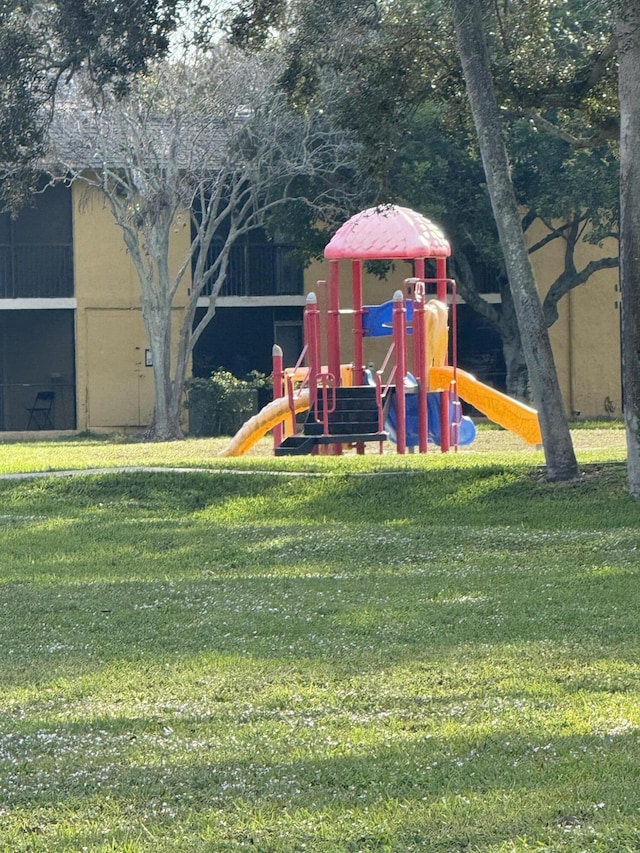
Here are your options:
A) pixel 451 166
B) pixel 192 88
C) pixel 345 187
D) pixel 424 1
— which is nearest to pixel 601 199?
pixel 451 166

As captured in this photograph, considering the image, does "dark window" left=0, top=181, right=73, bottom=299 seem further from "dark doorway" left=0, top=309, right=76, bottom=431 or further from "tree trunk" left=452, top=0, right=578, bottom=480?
"tree trunk" left=452, top=0, right=578, bottom=480

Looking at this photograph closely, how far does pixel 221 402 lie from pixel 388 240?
8.26m

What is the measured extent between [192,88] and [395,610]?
2002cm

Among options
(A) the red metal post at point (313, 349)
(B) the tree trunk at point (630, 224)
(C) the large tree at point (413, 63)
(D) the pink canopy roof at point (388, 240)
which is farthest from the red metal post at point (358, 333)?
(B) the tree trunk at point (630, 224)

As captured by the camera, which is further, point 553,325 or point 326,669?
point 553,325

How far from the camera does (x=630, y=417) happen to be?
46.6ft

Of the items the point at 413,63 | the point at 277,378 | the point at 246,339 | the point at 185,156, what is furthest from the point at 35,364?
the point at 413,63

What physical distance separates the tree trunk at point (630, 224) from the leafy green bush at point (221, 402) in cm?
1622

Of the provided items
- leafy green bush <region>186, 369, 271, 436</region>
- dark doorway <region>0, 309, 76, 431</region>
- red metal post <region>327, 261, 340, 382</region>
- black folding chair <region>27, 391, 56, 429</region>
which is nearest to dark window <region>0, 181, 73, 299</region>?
dark doorway <region>0, 309, 76, 431</region>

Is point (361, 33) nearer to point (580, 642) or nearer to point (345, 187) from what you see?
point (580, 642)

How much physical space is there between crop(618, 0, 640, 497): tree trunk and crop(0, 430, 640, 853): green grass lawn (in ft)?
3.19

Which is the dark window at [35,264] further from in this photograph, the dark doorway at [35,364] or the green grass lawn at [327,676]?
the green grass lawn at [327,676]

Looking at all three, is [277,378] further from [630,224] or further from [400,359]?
[630,224]

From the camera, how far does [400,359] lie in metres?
21.0
